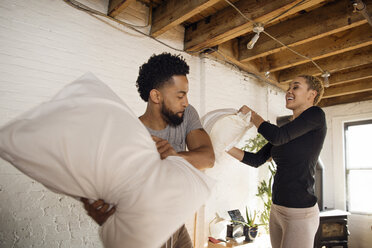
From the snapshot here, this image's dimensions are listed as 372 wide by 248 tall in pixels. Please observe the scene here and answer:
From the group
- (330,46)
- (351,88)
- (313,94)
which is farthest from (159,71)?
(351,88)

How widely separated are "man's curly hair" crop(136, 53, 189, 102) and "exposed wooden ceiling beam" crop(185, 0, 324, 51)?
1322 mm

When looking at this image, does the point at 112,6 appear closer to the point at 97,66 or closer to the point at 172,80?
the point at 97,66

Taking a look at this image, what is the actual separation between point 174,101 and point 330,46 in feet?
8.80

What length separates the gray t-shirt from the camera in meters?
1.28

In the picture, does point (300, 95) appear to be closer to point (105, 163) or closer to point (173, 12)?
point (173, 12)

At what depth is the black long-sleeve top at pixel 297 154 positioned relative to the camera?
5.33 ft

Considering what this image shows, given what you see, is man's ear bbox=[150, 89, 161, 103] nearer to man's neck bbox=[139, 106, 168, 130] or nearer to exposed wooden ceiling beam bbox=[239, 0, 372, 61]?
man's neck bbox=[139, 106, 168, 130]

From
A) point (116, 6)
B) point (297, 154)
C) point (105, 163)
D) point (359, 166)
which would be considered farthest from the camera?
point (359, 166)

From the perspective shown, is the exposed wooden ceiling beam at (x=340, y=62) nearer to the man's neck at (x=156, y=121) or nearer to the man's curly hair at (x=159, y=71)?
the man's curly hair at (x=159, y=71)

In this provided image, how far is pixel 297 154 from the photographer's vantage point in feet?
5.51

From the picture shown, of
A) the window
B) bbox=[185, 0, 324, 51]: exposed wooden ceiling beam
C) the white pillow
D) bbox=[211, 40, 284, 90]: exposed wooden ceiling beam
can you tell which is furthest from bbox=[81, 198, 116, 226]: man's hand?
the window

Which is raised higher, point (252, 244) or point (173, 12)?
point (173, 12)

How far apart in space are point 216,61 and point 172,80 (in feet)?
7.03

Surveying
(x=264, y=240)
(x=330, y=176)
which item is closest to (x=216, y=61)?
(x=264, y=240)
